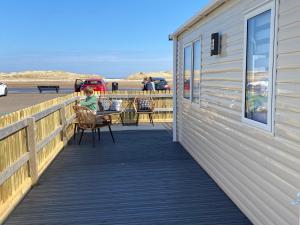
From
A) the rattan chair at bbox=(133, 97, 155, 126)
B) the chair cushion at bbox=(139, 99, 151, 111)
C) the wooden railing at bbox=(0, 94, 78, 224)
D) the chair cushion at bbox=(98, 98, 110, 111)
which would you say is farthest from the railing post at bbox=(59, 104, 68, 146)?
the chair cushion at bbox=(139, 99, 151, 111)

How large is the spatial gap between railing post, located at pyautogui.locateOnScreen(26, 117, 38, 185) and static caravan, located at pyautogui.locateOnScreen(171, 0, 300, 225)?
2.48 metres

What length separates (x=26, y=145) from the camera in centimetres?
466

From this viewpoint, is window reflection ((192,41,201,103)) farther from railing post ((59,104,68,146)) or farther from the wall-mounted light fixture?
railing post ((59,104,68,146))

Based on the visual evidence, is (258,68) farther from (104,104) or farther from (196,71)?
(104,104)

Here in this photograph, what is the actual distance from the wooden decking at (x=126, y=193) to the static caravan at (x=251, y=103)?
12.1 inches

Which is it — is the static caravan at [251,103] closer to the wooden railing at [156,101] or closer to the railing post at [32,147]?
the railing post at [32,147]

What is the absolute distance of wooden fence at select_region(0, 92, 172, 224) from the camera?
3830mm

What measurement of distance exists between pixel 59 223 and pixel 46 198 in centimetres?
82

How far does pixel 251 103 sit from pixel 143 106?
7237 millimetres

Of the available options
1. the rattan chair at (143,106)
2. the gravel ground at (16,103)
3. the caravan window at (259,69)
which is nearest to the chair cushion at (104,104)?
the rattan chair at (143,106)

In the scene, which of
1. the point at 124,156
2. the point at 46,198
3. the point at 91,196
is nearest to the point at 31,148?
the point at 46,198

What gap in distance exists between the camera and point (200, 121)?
5.91 metres

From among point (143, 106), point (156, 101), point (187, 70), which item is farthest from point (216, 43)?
point (156, 101)

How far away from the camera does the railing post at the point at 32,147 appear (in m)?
4.72
